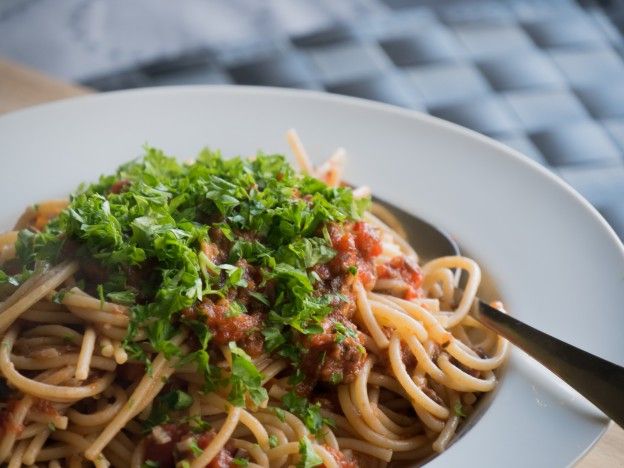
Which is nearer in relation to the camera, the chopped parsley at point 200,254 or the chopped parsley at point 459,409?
the chopped parsley at point 200,254

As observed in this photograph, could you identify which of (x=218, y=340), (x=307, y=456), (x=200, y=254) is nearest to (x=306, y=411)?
(x=307, y=456)

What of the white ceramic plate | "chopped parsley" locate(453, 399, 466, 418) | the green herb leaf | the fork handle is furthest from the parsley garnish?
the fork handle

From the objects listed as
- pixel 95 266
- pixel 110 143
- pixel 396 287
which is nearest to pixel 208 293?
pixel 95 266

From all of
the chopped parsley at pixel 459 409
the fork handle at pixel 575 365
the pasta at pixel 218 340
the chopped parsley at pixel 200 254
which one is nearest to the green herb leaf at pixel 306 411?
the pasta at pixel 218 340

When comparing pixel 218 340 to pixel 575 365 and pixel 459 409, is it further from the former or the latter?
pixel 575 365

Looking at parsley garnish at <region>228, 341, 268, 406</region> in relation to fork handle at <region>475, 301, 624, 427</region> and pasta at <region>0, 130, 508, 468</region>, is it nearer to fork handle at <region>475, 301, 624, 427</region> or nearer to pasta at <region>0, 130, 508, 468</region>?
pasta at <region>0, 130, 508, 468</region>

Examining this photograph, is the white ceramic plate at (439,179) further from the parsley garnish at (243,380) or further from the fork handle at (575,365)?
the parsley garnish at (243,380)
